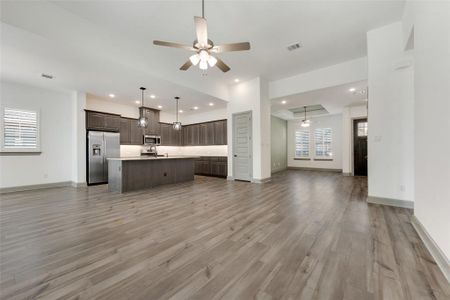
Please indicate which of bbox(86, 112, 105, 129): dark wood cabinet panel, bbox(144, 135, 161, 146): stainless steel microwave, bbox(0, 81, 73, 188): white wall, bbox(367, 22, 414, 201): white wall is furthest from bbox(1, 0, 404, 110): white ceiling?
bbox(144, 135, 161, 146): stainless steel microwave

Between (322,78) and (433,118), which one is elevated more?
(322,78)

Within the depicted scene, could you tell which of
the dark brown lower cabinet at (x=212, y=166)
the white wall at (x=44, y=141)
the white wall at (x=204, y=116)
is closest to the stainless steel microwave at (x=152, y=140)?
the white wall at (x=204, y=116)

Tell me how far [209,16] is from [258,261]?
3913mm

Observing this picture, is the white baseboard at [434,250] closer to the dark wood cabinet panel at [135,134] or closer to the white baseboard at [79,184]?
the white baseboard at [79,184]

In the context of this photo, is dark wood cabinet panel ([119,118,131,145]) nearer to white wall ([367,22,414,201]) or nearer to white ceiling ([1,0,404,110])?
white ceiling ([1,0,404,110])

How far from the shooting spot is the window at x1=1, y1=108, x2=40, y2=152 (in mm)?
4926

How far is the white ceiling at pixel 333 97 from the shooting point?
5426 millimetres

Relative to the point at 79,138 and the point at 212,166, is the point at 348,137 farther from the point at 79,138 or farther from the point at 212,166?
the point at 79,138

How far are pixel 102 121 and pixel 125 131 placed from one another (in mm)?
939

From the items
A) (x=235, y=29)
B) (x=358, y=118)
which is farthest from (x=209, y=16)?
(x=358, y=118)

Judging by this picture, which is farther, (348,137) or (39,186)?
(348,137)

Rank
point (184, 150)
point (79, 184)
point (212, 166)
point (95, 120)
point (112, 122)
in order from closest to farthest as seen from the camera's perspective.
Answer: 1. point (79, 184)
2. point (95, 120)
3. point (112, 122)
4. point (212, 166)
5. point (184, 150)

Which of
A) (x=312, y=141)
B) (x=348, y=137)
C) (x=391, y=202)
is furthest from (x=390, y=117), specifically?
(x=312, y=141)

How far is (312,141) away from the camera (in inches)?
384
